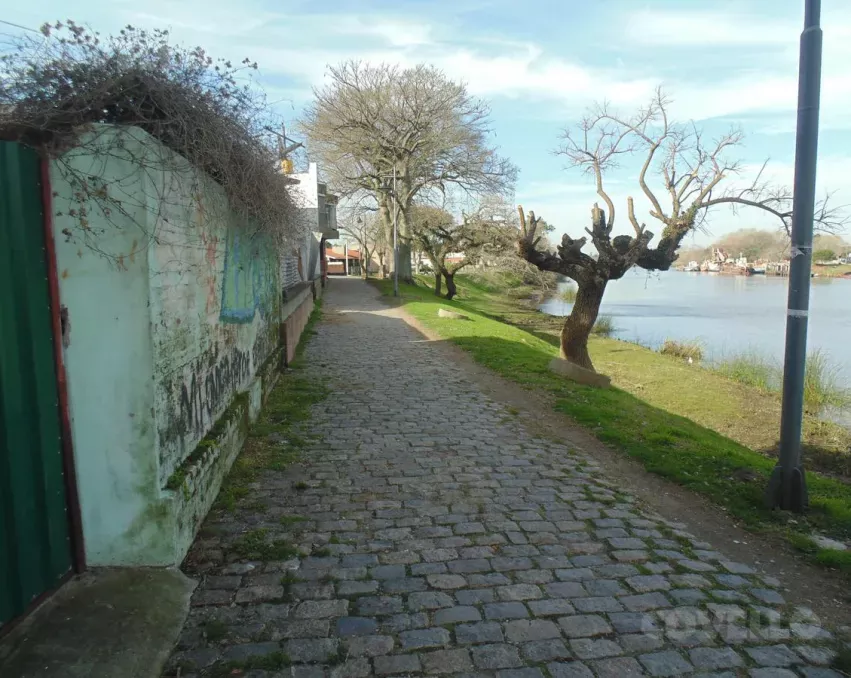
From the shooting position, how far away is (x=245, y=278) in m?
6.36

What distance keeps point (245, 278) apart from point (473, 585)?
13.6 ft

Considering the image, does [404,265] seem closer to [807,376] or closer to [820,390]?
[807,376]

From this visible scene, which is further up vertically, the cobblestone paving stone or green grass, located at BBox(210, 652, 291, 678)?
green grass, located at BBox(210, 652, 291, 678)

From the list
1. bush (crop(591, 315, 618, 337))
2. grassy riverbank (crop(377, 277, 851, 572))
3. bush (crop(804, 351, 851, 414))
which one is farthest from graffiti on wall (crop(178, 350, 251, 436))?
bush (crop(591, 315, 618, 337))

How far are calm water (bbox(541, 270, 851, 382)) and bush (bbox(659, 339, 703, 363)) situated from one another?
382 millimetres

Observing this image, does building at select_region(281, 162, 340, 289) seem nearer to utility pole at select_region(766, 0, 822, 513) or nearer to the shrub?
utility pole at select_region(766, 0, 822, 513)

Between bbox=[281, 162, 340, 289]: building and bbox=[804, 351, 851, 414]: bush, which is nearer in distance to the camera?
bbox=[281, 162, 340, 289]: building

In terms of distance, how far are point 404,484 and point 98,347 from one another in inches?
108

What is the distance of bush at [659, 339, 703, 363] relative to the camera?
1964 centimetres

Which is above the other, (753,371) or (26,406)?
(26,406)

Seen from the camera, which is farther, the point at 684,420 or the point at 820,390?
the point at 820,390

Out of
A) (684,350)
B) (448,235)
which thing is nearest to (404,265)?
(448,235)

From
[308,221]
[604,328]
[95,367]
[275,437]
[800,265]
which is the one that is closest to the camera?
[95,367]

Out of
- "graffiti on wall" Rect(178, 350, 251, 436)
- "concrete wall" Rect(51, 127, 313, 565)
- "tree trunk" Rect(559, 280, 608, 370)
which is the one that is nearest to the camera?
"concrete wall" Rect(51, 127, 313, 565)
